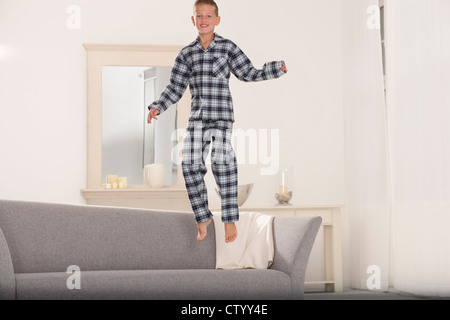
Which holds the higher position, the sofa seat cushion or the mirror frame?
the mirror frame

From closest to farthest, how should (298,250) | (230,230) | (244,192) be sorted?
(230,230)
(298,250)
(244,192)

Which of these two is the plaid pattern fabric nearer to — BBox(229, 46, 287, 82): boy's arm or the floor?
BBox(229, 46, 287, 82): boy's arm

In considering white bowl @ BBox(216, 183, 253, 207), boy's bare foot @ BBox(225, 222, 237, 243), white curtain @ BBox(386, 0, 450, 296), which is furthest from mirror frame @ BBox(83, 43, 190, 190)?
boy's bare foot @ BBox(225, 222, 237, 243)

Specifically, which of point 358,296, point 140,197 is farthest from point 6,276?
point 358,296

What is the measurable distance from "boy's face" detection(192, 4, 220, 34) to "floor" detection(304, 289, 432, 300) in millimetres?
2774

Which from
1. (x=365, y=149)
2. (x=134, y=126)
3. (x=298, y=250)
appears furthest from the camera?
(x=134, y=126)

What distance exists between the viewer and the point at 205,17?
2441 millimetres

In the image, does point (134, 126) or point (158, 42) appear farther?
point (158, 42)

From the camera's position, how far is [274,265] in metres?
3.05

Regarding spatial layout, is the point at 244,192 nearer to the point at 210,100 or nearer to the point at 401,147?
the point at 401,147

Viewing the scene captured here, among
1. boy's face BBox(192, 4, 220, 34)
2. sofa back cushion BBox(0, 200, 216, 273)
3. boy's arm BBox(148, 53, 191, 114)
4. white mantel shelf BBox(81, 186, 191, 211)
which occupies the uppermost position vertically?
boy's face BBox(192, 4, 220, 34)

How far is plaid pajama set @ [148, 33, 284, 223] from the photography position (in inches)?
96.5

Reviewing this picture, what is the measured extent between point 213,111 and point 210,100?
0.16ft
